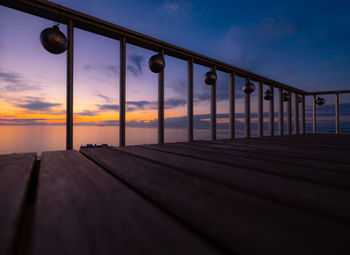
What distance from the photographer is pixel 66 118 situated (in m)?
2.05

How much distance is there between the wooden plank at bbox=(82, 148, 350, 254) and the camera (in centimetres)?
25

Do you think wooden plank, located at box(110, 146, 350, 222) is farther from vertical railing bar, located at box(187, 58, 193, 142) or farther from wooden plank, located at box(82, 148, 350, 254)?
vertical railing bar, located at box(187, 58, 193, 142)

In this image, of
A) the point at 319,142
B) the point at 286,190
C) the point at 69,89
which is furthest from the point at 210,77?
the point at 286,190

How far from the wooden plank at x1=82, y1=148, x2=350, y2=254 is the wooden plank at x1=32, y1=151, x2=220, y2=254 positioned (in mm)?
36

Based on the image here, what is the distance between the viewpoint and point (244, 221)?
1.01ft

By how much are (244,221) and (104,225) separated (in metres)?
0.27

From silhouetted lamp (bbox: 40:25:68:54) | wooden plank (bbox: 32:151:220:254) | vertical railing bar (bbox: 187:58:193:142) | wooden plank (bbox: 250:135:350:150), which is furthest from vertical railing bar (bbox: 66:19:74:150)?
wooden plank (bbox: 250:135:350:150)

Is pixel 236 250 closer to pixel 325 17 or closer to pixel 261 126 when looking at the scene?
pixel 261 126

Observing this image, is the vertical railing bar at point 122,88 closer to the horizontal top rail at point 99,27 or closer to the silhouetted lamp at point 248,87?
the horizontal top rail at point 99,27

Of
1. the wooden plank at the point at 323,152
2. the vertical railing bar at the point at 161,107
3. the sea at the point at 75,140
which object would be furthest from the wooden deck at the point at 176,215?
the sea at the point at 75,140

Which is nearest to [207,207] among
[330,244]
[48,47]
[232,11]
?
[330,244]

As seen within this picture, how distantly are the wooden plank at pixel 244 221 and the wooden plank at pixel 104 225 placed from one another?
0.04 metres

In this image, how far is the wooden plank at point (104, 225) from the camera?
23 cm

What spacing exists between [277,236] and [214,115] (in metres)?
3.38
